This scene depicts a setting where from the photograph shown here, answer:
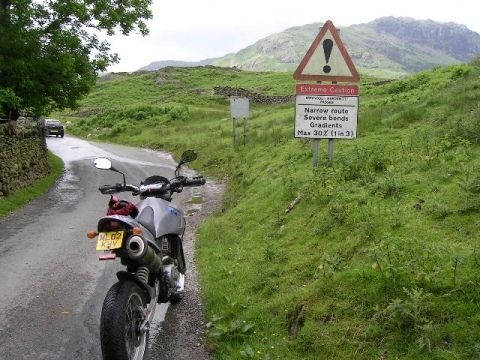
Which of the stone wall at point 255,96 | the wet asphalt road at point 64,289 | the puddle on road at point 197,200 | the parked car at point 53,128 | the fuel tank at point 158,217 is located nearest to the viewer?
the fuel tank at point 158,217

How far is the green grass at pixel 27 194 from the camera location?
13.2m

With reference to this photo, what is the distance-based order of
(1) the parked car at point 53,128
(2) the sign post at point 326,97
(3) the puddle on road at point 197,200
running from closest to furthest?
1. (2) the sign post at point 326,97
2. (3) the puddle on road at point 197,200
3. (1) the parked car at point 53,128

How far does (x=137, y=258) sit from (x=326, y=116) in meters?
4.96

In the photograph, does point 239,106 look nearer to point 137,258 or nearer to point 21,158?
point 21,158

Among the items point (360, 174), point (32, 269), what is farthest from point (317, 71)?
point (32, 269)

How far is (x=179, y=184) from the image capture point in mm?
5945

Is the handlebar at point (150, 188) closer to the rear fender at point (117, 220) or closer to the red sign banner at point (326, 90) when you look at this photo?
the rear fender at point (117, 220)

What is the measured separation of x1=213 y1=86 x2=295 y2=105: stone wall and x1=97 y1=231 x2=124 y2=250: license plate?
3745 centimetres

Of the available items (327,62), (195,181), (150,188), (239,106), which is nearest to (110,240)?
(150,188)

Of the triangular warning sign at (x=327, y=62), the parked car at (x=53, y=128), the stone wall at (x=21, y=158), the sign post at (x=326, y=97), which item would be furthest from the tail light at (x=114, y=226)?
the parked car at (x=53, y=128)

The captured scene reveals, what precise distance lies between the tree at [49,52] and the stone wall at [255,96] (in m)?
23.3

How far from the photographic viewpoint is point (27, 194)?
15.2 m

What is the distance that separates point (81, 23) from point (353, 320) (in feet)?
60.9

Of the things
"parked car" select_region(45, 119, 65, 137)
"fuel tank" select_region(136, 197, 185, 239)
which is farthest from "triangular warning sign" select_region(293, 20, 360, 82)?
"parked car" select_region(45, 119, 65, 137)
